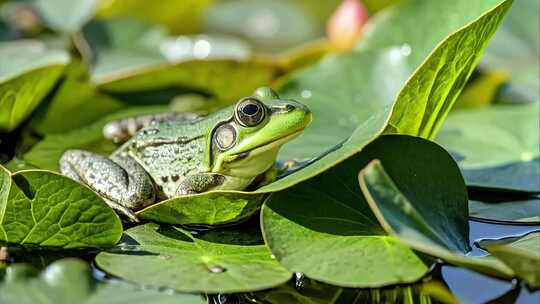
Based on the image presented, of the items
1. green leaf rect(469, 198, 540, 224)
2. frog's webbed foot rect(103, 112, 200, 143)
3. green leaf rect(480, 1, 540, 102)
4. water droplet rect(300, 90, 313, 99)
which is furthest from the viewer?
green leaf rect(480, 1, 540, 102)

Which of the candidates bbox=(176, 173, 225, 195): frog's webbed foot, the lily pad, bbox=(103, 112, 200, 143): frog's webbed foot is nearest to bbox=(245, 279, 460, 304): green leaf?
bbox=(176, 173, 225, 195): frog's webbed foot

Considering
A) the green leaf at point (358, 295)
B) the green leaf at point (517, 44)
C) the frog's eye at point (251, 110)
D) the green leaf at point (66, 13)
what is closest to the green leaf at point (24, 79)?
the green leaf at point (66, 13)

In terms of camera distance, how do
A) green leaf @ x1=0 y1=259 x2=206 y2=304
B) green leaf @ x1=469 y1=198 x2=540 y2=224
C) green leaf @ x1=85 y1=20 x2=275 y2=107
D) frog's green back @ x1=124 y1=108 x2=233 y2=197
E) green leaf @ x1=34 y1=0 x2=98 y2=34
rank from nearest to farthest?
1. green leaf @ x1=0 y1=259 x2=206 y2=304
2. green leaf @ x1=469 y1=198 x2=540 y2=224
3. frog's green back @ x1=124 y1=108 x2=233 y2=197
4. green leaf @ x1=85 y1=20 x2=275 y2=107
5. green leaf @ x1=34 y1=0 x2=98 y2=34

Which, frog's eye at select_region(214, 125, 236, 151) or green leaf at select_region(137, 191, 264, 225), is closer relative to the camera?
green leaf at select_region(137, 191, 264, 225)

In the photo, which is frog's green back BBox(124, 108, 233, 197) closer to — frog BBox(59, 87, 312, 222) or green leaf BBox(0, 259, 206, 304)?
frog BBox(59, 87, 312, 222)

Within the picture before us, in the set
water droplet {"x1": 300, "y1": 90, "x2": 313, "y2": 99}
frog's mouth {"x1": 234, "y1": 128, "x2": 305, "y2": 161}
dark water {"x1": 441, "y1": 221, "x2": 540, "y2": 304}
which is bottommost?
dark water {"x1": 441, "y1": 221, "x2": 540, "y2": 304}

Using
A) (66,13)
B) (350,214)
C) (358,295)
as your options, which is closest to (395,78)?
(350,214)

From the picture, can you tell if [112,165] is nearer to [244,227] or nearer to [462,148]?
[244,227]
